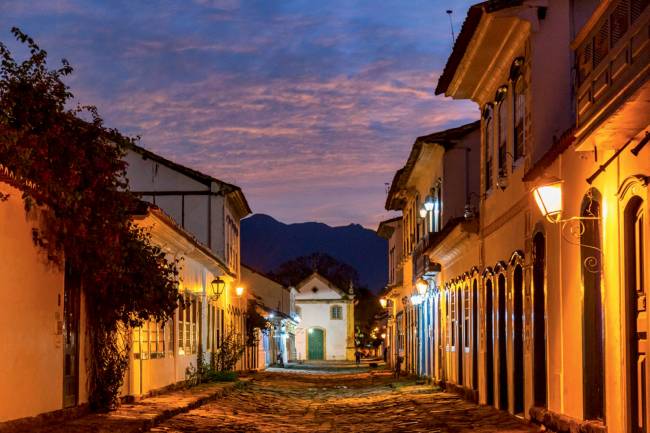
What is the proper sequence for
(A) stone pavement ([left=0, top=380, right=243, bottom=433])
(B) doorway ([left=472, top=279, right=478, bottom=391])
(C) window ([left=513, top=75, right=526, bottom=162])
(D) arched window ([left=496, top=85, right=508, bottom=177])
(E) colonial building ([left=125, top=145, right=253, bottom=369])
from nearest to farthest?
1. (A) stone pavement ([left=0, top=380, right=243, bottom=433])
2. (C) window ([left=513, top=75, right=526, bottom=162])
3. (D) arched window ([left=496, top=85, right=508, bottom=177])
4. (B) doorway ([left=472, top=279, right=478, bottom=391])
5. (E) colonial building ([left=125, top=145, right=253, bottom=369])

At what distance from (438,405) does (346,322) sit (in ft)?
211

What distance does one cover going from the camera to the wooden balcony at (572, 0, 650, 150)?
8.02 metres

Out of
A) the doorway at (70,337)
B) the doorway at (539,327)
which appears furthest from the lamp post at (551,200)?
the doorway at (70,337)

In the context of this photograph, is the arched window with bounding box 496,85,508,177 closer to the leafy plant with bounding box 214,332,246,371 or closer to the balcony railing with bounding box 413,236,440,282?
the balcony railing with bounding box 413,236,440,282

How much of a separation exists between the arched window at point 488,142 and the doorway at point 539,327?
4727mm

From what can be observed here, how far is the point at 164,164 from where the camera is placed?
1403 inches

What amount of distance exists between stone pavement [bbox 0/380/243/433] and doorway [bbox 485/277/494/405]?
18.1ft

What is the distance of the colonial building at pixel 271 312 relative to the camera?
174ft

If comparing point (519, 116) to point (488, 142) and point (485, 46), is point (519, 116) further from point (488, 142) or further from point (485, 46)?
point (488, 142)

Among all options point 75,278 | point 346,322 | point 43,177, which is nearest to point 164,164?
point 75,278

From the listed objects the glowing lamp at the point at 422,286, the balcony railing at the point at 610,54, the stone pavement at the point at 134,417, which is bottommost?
the stone pavement at the point at 134,417

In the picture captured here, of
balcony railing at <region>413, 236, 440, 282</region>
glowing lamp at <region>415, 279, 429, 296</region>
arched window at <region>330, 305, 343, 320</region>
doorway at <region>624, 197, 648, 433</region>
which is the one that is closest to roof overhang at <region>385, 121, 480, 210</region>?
balcony railing at <region>413, 236, 440, 282</region>

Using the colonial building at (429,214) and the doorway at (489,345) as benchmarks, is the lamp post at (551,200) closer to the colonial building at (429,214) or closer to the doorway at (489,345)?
the doorway at (489,345)

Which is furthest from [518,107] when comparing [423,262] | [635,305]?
[423,262]
